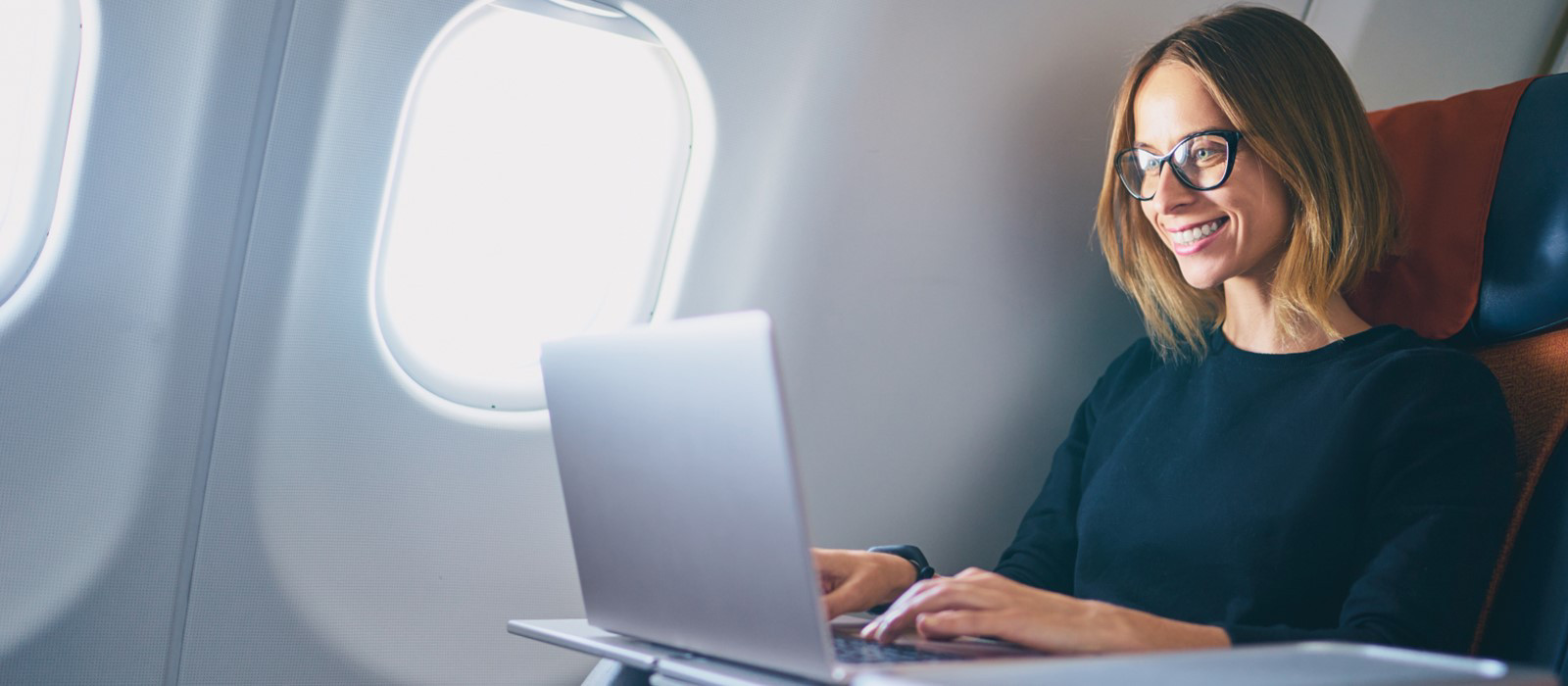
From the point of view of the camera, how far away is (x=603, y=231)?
1782mm

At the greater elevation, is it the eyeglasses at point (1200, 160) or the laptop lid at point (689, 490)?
the eyeglasses at point (1200, 160)

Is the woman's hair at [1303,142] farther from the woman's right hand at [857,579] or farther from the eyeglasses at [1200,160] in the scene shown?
the woman's right hand at [857,579]

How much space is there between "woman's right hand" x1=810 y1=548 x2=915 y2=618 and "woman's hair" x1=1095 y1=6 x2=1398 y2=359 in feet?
2.03

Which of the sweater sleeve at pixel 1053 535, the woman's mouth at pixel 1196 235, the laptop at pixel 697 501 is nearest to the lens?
the laptop at pixel 697 501

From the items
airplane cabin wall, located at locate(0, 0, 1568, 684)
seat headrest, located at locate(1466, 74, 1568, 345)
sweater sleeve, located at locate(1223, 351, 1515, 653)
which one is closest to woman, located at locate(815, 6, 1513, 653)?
sweater sleeve, located at locate(1223, 351, 1515, 653)

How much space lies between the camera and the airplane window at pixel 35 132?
54.2 inches

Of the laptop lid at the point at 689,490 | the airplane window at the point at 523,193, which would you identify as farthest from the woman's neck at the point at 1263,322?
the laptop lid at the point at 689,490

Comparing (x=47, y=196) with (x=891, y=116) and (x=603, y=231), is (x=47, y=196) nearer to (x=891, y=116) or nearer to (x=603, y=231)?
(x=603, y=231)

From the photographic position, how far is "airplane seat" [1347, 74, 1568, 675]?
4.01ft

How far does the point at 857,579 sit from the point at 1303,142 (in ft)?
2.62

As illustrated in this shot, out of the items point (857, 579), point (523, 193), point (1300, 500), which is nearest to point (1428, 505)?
point (1300, 500)

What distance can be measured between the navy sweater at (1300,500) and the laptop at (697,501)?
0.42 m

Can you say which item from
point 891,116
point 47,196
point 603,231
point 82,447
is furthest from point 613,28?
point 82,447

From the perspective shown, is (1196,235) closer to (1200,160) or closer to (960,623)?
(1200,160)
